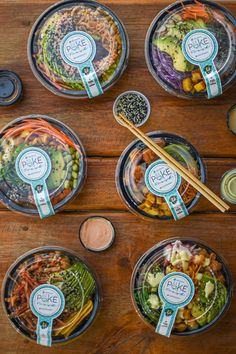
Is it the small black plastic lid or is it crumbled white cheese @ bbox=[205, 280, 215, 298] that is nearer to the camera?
crumbled white cheese @ bbox=[205, 280, 215, 298]

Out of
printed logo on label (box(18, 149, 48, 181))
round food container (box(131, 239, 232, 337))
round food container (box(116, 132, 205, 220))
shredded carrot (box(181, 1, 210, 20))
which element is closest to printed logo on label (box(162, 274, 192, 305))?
round food container (box(131, 239, 232, 337))

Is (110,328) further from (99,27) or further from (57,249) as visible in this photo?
(99,27)

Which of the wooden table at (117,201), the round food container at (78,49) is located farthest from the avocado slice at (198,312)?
the round food container at (78,49)

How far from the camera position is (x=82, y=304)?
2602 millimetres

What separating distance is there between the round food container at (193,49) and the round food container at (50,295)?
32.3 inches

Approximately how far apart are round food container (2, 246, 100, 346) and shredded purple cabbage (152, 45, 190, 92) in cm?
80

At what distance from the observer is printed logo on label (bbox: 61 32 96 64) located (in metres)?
2.64

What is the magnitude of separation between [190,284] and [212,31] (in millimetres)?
1018

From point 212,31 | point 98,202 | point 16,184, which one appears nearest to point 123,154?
point 98,202

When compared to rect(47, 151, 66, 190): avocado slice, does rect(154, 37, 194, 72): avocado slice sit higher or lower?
higher

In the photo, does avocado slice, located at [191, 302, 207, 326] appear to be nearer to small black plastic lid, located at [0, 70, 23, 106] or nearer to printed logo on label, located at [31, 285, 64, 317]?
printed logo on label, located at [31, 285, 64, 317]

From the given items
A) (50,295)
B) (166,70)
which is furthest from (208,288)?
(166,70)

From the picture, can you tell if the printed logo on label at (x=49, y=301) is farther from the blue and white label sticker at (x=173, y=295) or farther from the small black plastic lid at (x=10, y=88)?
the small black plastic lid at (x=10, y=88)

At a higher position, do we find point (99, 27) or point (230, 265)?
point (99, 27)
